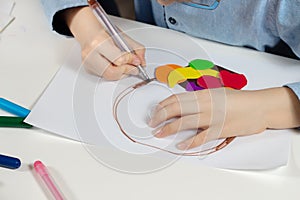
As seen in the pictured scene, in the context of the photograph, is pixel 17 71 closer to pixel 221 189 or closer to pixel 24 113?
pixel 24 113

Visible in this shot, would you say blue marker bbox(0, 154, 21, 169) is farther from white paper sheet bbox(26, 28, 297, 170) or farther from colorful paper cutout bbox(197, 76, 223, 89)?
colorful paper cutout bbox(197, 76, 223, 89)

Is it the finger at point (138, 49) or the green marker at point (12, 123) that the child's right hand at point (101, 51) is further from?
the green marker at point (12, 123)

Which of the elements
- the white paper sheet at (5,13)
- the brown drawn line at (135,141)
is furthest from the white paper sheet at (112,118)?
the white paper sheet at (5,13)

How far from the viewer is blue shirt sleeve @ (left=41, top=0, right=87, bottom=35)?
0.67 metres

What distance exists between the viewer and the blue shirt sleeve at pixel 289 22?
24.3 inches

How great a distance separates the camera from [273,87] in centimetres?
59

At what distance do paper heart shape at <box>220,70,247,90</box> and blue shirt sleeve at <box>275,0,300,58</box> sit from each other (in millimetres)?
98

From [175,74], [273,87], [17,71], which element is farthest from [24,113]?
[273,87]

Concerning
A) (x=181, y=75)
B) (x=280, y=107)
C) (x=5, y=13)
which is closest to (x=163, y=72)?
(x=181, y=75)

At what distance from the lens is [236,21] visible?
2.27ft

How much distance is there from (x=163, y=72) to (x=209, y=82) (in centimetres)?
6

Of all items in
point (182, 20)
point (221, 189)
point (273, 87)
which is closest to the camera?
point (221, 189)

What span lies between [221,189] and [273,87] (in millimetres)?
169

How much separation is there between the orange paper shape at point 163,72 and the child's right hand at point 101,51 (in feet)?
0.08
